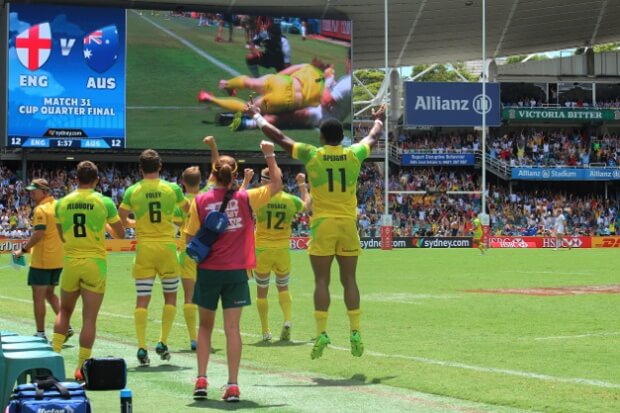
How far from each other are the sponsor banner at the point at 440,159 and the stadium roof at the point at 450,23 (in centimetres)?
715

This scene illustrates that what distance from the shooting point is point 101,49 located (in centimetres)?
5362

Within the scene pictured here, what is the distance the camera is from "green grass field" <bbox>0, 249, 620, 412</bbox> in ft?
30.6

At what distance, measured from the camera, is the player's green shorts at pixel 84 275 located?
11.2 meters

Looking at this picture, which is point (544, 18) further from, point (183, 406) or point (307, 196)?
point (183, 406)

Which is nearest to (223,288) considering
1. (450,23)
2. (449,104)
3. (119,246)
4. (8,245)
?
(8,245)

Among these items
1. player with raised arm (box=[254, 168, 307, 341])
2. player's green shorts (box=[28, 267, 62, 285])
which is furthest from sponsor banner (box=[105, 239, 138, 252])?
player's green shorts (box=[28, 267, 62, 285])

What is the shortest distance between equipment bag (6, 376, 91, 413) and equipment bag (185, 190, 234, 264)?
254cm

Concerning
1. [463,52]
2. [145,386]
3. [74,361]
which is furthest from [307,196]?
[463,52]

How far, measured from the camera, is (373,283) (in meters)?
26.2

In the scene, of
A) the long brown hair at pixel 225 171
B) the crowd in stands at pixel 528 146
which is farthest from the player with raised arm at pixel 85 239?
the crowd in stands at pixel 528 146

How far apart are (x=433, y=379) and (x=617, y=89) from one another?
6193 centimetres

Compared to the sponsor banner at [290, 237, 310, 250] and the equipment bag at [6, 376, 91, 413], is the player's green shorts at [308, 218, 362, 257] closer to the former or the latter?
the equipment bag at [6, 376, 91, 413]

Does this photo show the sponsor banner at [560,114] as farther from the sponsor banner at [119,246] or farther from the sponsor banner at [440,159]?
the sponsor banner at [119,246]

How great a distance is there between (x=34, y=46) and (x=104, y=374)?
154 feet
